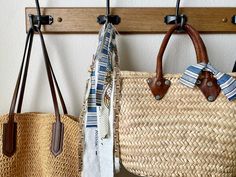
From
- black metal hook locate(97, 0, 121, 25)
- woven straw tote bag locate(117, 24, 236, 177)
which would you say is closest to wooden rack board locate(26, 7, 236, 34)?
black metal hook locate(97, 0, 121, 25)

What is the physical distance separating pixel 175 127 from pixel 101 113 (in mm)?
137

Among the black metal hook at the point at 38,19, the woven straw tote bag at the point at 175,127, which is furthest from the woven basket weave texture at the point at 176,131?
the black metal hook at the point at 38,19

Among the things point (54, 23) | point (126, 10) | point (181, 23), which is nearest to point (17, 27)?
point (54, 23)

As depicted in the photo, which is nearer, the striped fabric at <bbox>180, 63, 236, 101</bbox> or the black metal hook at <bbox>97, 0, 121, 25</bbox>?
the striped fabric at <bbox>180, 63, 236, 101</bbox>

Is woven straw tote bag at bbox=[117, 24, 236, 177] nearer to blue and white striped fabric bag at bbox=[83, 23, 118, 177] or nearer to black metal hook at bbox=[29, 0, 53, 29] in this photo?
blue and white striped fabric bag at bbox=[83, 23, 118, 177]

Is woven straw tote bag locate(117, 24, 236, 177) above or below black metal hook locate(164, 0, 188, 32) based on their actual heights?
below

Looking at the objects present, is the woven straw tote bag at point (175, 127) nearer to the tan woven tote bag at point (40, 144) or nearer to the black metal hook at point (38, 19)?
the tan woven tote bag at point (40, 144)

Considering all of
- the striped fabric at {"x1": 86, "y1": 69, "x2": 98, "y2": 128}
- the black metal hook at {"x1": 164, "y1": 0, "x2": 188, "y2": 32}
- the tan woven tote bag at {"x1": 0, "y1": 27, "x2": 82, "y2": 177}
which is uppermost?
the black metal hook at {"x1": 164, "y1": 0, "x2": 188, "y2": 32}

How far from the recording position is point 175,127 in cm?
56

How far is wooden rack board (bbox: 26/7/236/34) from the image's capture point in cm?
67

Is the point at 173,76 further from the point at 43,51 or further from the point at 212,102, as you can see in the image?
the point at 43,51

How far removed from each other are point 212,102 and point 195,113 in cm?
3

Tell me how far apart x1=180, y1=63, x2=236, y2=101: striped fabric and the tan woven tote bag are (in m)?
0.22

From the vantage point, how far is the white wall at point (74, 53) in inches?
27.4
